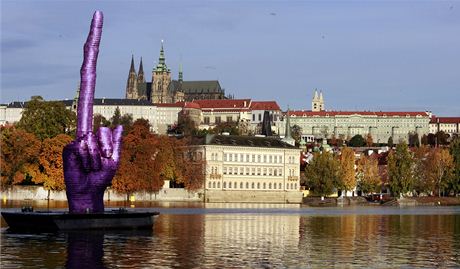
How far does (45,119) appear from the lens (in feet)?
400

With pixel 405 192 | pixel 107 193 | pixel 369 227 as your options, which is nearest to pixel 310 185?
pixel 405 192

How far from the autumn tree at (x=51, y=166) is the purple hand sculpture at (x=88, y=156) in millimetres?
51254

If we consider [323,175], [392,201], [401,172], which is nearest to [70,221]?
[392,201]

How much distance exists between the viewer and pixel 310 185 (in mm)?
146750

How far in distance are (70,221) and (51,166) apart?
2189 inches

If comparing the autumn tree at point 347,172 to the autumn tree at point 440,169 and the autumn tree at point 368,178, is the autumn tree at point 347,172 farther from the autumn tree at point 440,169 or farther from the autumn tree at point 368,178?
the autumn tree at point 440,169

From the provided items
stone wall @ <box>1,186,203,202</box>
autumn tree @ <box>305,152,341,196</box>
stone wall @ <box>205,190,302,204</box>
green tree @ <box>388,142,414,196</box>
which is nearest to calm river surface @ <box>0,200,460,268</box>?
stone wall @ <box>1,186,203,202</box>

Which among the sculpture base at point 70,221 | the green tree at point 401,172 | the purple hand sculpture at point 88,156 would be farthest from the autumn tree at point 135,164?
the purple hand sculpture at point 88,156

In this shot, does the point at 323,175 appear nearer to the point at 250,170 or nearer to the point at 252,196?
the point at 252,196

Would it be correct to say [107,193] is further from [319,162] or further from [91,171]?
[91,171]

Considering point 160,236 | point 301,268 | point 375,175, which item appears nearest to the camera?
point 301,268

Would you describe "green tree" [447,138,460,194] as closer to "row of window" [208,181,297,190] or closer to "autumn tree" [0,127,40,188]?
"row of window" [208,181,297,190]

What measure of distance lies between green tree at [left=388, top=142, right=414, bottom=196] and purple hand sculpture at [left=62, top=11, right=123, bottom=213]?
92796mm

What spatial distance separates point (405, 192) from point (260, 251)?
10409 centimetres
